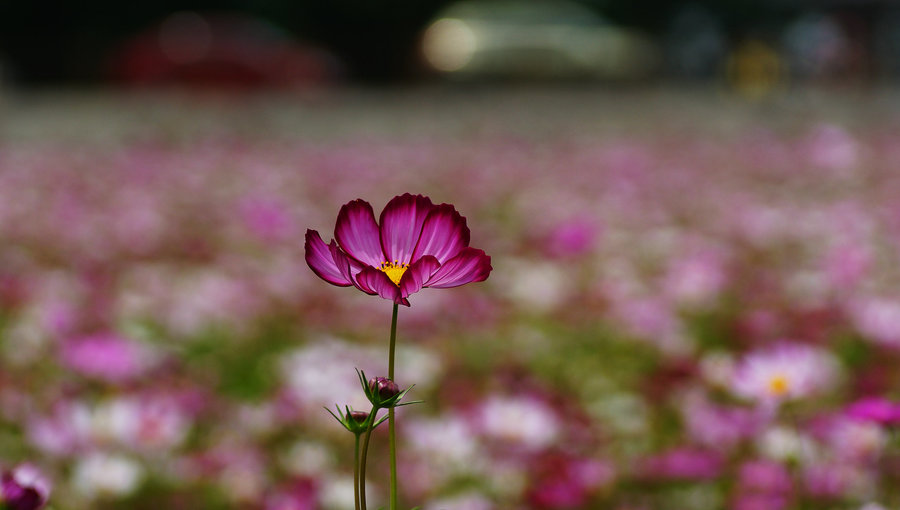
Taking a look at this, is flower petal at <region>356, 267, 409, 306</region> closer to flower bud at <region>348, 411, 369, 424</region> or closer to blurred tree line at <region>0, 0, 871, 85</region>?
flower bud at <region>348, 411, 369, 424</region>

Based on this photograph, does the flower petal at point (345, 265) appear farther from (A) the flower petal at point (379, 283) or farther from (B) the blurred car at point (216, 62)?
(B) the blurred car at point (216, 62)

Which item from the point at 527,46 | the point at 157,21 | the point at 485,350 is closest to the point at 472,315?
the point at 485,350

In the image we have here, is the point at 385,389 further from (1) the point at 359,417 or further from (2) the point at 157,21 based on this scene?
(2) the point at 157,21

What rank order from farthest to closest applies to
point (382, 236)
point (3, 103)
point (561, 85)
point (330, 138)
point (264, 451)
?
1. point (561, 85)
2. point (3, 103)
3. point (330, 138)
4. point (264, 451)
5. point (382, 236)

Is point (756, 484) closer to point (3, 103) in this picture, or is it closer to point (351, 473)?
point (351, 473)

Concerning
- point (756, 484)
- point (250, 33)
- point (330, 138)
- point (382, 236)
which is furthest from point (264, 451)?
point (250, 33)

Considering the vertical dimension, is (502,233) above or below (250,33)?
below

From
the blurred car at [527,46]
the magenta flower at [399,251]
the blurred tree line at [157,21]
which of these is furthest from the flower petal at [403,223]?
the blurred tree line at [157,21]
